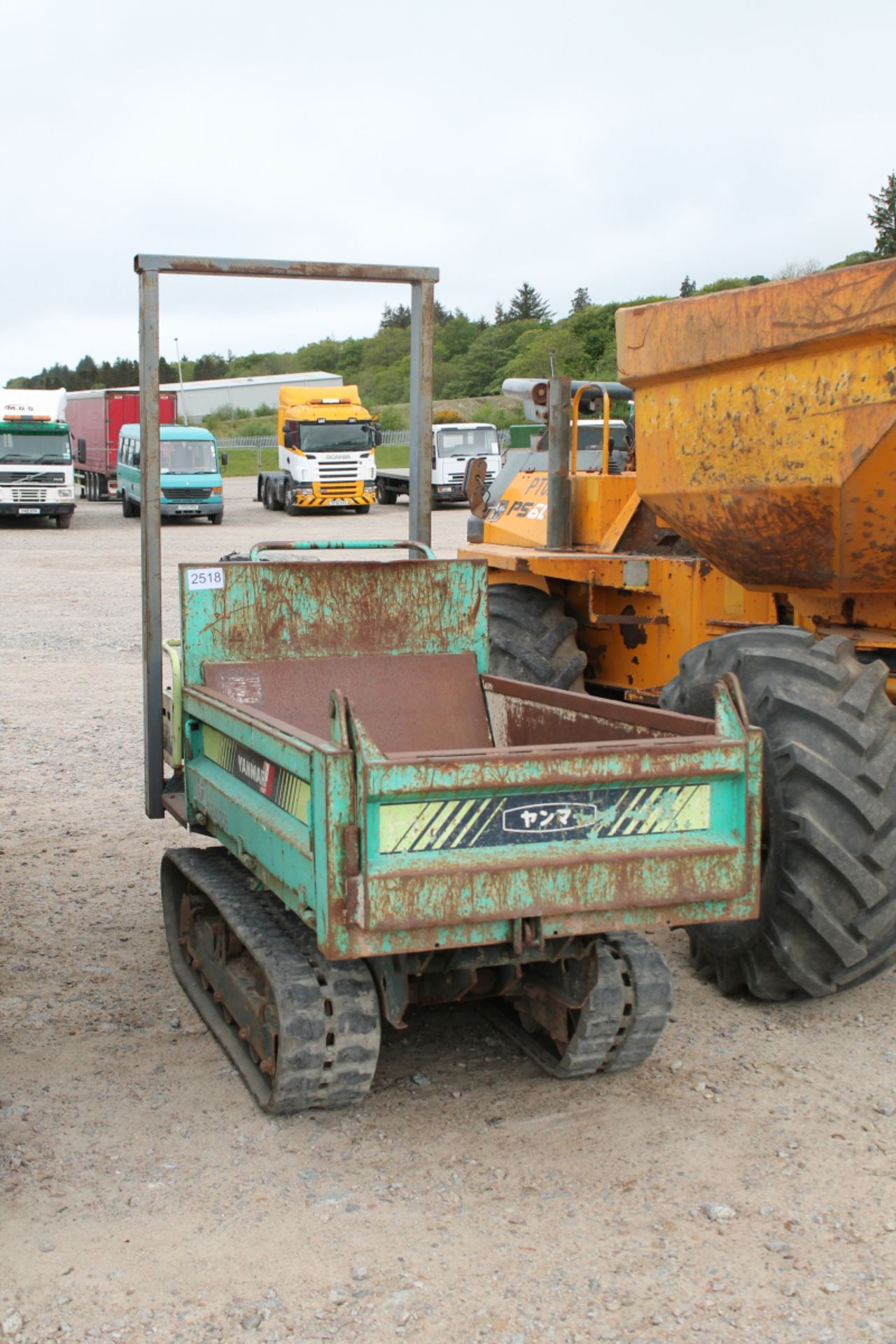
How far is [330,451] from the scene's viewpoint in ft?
109

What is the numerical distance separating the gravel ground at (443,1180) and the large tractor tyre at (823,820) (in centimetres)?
31

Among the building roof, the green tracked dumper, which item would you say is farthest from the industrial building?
the green tracked dumper

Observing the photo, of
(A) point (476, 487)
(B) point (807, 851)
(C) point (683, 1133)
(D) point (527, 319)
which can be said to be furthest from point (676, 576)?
(D) point (527, 319)

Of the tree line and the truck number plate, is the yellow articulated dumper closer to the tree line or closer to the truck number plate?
the truck number plate

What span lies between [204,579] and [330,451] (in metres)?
28.0

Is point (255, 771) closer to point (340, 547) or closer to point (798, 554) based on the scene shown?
point (340, 547)

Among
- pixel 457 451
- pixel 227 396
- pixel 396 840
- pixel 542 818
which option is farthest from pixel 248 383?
pixel 396 840

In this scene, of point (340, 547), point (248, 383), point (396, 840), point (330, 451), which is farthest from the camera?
point (248, 383)

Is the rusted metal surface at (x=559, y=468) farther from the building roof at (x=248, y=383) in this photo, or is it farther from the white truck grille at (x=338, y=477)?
the building roof at (x=248, y=383)

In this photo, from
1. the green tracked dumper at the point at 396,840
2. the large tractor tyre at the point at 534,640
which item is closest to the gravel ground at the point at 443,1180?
the green tracked dumper at the point at 396,840

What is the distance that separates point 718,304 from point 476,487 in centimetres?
379

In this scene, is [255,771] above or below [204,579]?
below

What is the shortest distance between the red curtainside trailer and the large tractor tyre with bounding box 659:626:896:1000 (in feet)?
104

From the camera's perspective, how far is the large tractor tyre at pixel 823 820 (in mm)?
→ 4785
